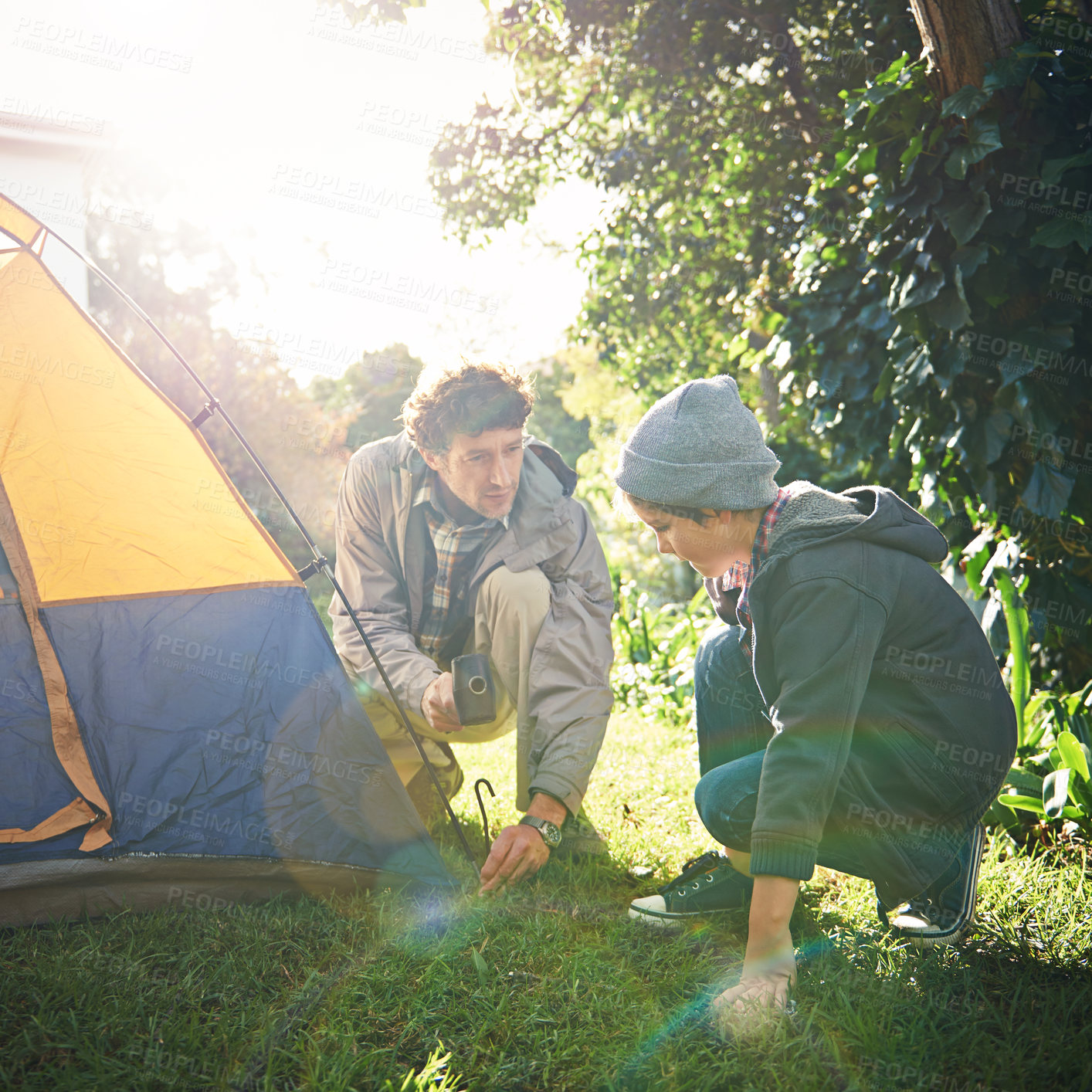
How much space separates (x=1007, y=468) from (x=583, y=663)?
1514 millimetres

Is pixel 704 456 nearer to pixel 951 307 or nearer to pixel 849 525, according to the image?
pixel 849 525

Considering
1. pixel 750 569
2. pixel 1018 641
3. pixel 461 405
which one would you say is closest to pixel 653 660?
pixel 1018 641

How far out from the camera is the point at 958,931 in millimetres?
1771

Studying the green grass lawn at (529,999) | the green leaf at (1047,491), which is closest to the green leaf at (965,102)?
the green leaf at (1047,491)

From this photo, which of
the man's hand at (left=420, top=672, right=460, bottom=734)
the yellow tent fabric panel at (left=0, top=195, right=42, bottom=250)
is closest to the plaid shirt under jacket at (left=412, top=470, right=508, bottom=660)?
the man's hand at (left=420, top=672, right=460, bottom=734)

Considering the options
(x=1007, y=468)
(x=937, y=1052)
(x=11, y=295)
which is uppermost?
(x=11, y=295)

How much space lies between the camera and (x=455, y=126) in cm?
570

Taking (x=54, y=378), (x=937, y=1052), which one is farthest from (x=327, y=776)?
(x=937, y=1052)

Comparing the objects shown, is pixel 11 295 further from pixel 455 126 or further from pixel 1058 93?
pixel 455 126

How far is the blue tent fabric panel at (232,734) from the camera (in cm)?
194

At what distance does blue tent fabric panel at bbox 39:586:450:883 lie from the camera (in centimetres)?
194

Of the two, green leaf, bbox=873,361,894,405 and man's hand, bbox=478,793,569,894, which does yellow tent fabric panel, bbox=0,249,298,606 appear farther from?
green leaf, bbox=873,361,894,405

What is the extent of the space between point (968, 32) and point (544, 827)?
2521 mm

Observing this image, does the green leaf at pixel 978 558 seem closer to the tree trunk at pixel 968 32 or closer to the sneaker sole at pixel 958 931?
the sneaker sole at pixel 958 931
